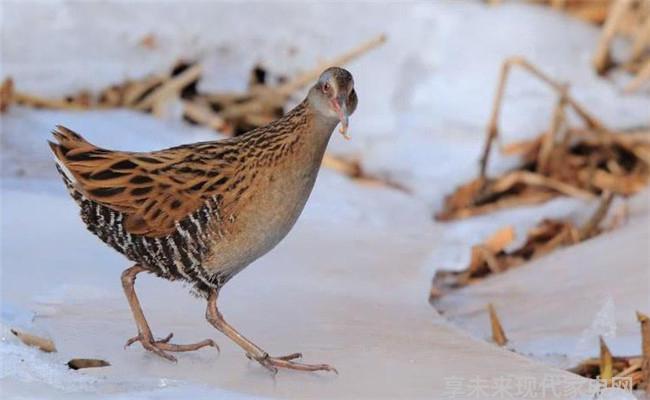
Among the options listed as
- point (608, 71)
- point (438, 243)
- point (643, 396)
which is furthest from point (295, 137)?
point (608, 71)

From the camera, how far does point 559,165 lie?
771cm

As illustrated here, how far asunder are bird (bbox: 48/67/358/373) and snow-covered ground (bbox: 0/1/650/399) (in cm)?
23

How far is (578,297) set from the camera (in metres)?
5.67

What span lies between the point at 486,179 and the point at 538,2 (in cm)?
224

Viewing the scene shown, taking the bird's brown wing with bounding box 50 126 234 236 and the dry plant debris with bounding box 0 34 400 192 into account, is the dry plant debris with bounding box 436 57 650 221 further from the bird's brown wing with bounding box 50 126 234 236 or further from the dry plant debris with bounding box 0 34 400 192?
the bird's brown wing with bounding box 50 126 234 236

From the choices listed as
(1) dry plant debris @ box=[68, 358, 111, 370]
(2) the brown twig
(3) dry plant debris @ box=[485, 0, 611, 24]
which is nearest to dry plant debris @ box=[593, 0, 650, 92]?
(3) dry plant debris @ box=[485, 0, 611, 24]

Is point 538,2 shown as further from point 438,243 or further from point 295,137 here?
point 295,137

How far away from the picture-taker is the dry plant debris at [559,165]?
24.3 ft

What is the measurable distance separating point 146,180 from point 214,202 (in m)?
0.27

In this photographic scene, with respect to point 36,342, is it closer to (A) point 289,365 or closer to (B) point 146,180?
(B) point 146,180

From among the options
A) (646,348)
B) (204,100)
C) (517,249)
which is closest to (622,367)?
(646,348)

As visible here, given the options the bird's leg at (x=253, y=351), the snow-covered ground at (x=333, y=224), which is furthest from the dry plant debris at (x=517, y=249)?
the bird's leg at (x=253, y=351)

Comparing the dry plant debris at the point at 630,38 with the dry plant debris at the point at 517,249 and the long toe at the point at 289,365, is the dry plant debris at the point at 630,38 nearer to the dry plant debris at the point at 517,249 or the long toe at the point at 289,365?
the dry plant debris at the point at 517,249

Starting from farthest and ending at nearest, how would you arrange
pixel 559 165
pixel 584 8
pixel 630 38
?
pixel 584 8 < pixel 630 38 < pixel 559 165
